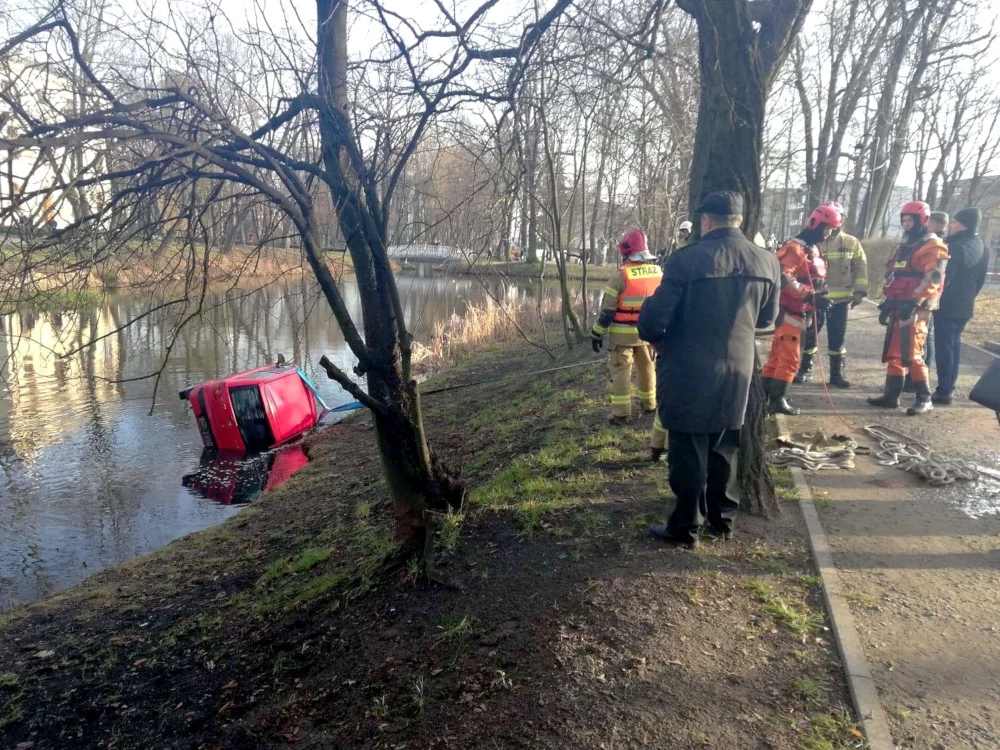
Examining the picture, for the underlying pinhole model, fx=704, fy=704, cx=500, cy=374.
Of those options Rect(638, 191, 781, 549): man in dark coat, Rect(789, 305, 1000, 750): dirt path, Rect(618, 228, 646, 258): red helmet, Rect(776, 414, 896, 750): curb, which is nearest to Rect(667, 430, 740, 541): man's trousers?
Rect(638, 191, 781, 549): man in dark coat

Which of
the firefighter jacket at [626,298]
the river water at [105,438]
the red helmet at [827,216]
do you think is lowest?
the river water at [105,438]

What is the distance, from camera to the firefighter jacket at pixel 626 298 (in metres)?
6.12

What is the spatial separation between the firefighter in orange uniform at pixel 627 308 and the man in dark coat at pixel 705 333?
6.66ft

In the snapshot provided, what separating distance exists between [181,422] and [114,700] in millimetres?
9307

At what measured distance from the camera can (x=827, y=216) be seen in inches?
285

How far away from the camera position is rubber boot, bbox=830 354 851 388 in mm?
8188

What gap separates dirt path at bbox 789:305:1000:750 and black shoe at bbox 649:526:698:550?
2.68 ft

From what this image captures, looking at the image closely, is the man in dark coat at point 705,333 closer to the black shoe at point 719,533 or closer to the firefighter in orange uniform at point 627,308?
the black shoe at point 719,533

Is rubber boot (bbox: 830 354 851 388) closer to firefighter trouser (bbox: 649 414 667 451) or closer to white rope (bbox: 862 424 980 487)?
white rope (bbox: 862 424 980 487)

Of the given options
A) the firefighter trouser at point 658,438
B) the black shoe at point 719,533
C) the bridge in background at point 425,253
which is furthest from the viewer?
the bridge in background at point 425,253

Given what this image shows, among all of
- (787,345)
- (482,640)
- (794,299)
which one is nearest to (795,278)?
(794,299)

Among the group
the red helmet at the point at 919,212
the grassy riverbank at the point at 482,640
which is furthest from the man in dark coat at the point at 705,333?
the red helmet at the point at 919,212

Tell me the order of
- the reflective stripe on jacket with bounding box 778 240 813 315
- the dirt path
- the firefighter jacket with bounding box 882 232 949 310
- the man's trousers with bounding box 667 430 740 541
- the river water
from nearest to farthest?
the dirt path, the man's trousers with bounding box 667 430 740 541, the river water, the reflective stripe on jacket with bounding box 778 240 813 315, the firefighter jacket with bounding box 882 232 949 310

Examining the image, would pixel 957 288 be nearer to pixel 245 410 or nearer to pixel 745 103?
pixel 745 103
